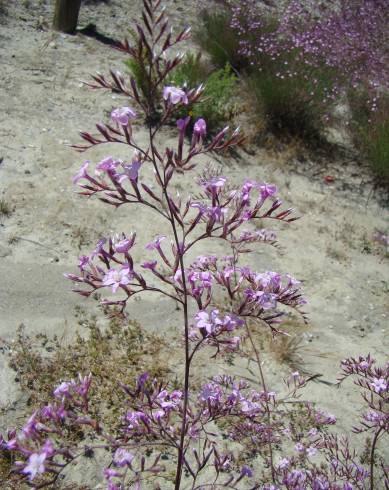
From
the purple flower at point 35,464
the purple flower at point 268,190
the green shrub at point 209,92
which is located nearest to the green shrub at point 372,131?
the green shrub at point 209,92

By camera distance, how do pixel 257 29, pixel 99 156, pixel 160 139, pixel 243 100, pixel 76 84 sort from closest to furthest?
pixel 99 156 → pixel 160 139 → pixel 76 84 → pixel 243 100 → pixel 257 29

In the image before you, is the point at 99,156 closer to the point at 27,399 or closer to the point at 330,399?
the point at 27,399

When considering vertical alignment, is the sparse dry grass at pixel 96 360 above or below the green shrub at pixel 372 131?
below

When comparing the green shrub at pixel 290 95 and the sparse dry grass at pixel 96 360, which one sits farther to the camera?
the green shrub at pixel 290 95

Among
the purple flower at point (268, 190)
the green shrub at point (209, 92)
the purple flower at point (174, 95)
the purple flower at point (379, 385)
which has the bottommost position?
the green shrub at point (209, 92)

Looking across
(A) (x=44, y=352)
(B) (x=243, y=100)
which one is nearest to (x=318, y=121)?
(B) (x=243, y=100)

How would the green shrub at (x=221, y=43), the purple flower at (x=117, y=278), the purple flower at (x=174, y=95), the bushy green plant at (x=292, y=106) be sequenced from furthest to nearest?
the green shrub at (x=221, y=43) < the bushy green plant at (x=292, y=106) < the purple flower at (x=117, y=278) < the purple flower at (x=174, y=95)

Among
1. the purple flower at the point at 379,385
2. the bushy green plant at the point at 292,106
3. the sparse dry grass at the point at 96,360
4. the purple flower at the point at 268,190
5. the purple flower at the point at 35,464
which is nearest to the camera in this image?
the purple flower at the point at 35,464

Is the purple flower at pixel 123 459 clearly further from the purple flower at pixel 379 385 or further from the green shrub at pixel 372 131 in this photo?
the green shrub at pixel 372 131
